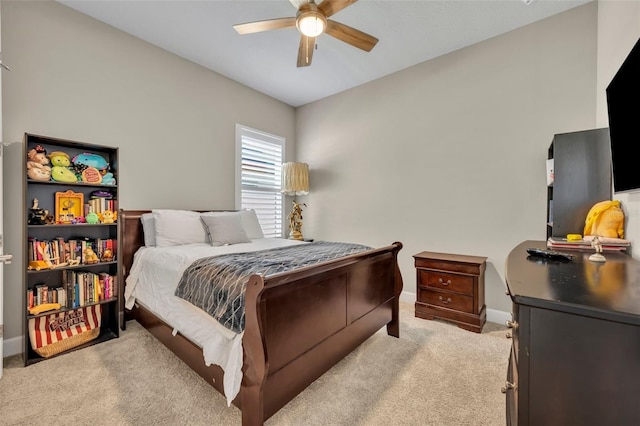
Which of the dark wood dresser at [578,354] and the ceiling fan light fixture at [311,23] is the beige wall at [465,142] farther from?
the dark wood dresser at [578,354]

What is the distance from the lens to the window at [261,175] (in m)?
3.96

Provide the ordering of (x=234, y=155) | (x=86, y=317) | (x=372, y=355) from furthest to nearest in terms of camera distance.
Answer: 1. (x=234, y=155)
2. (x=86, y=317)
3. (x=372, y=355)

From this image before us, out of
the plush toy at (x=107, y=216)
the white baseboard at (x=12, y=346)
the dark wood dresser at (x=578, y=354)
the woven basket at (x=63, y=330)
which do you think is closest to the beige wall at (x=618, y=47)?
the dark wood dresser at (x=578, y=354)

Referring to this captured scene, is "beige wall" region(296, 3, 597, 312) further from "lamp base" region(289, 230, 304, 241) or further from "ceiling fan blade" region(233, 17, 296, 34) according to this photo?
"ceiling fan blade" region(233, 17, 296, 34)

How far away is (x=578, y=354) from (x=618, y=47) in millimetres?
2275

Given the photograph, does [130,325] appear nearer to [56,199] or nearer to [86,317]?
[86,317]

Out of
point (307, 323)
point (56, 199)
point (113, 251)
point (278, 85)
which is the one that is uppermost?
point (278, 85)

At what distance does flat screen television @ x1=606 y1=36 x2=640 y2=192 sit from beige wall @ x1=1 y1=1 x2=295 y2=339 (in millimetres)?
3628

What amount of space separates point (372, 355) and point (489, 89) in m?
2.88

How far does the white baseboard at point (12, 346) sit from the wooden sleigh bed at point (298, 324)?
0.85 m

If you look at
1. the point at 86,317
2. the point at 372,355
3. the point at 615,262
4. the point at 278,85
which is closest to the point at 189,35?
the point at 278,85

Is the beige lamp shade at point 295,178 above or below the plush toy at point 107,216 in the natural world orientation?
above

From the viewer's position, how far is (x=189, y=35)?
2873mm

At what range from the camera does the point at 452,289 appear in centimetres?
281
